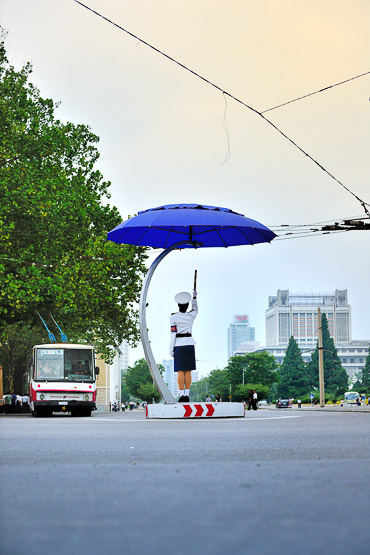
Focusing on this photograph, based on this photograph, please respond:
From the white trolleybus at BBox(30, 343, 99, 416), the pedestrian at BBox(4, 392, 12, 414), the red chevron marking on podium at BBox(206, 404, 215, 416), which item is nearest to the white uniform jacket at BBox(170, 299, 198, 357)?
the red chevron marking on podium at BBox(206, 404, 215, 416)

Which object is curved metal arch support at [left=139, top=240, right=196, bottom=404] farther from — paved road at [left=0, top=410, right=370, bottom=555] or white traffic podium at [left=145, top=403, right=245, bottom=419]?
paved road at [left=0, top=410, right=370, bottom=555]

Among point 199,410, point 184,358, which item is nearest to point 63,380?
point 199,410

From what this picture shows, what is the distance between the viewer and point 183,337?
60.2 feet

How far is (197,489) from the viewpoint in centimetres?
463

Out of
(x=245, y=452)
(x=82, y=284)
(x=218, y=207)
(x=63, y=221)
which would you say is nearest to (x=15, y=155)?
(x=63, y=221)

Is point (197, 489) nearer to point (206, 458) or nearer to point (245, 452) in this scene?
point (206, 458)

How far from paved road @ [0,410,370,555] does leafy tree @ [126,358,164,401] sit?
154 metres

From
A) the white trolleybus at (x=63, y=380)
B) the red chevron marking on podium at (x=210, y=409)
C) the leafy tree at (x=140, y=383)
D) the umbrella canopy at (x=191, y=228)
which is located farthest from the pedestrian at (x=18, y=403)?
the leafy tree at (x=140, y=383)

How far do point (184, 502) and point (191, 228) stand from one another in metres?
16.3

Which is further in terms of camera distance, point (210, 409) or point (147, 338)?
point (147, 338)

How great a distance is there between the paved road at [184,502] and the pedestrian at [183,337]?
10.6 metres

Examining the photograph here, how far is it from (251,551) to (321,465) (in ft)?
11.0

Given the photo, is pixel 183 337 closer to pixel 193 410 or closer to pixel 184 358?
pixel 184 358

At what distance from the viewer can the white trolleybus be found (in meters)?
29.9
